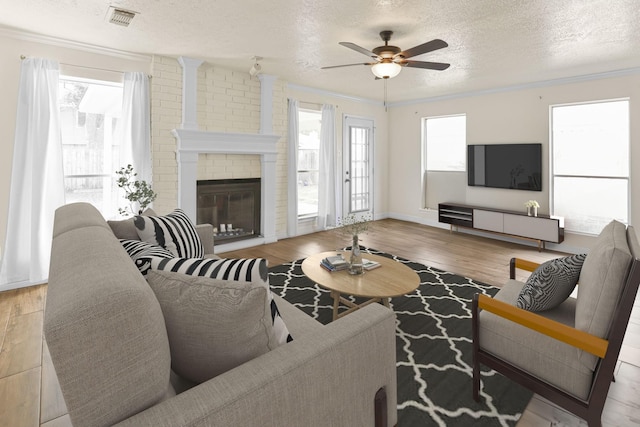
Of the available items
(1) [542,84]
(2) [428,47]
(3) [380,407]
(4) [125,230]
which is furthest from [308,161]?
(3) [380,407]

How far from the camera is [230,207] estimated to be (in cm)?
520

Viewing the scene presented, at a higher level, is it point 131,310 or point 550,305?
point 131,310

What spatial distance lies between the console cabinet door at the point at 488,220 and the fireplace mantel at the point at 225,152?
3.37m

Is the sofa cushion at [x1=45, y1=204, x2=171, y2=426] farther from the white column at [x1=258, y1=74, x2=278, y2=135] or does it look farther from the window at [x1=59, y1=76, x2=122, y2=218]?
the white column at [x1=258, y1=74, x2=278, y2=135]

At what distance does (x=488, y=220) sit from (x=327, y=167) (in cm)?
287

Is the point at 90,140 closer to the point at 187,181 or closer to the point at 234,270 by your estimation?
the point at 187,181

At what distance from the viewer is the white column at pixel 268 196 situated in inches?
211

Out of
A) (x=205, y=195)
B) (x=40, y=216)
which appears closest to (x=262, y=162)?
(x=205, y=195)

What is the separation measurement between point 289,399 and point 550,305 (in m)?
1.62

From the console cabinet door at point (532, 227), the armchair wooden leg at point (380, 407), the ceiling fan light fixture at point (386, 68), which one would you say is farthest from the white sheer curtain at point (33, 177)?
the console cabinet door at point (532, 227)

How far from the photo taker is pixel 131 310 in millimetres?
833

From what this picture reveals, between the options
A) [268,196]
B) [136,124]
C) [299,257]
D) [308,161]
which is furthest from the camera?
[308,161]

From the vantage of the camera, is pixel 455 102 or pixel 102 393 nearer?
pixel 102 393

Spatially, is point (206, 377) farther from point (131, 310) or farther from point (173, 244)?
point (173, 244)
